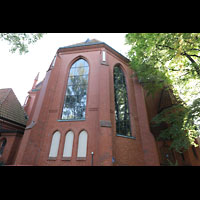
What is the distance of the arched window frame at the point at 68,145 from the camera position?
26.2ft

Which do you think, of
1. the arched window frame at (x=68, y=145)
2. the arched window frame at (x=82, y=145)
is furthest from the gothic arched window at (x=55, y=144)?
the arched window frame at (x=82, y=145)

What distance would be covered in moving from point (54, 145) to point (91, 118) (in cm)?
314

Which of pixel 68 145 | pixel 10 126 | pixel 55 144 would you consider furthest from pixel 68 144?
pixel 10 126

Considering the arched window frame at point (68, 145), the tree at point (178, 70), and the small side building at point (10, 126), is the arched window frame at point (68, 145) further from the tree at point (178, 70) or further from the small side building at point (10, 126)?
the tree at point (178, 70)

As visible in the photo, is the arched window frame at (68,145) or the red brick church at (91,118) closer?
the red brick church at (91,118)

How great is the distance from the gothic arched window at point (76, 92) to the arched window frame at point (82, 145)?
4.32 ft

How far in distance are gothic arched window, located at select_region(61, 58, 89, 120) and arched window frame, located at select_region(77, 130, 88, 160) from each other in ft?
4.32

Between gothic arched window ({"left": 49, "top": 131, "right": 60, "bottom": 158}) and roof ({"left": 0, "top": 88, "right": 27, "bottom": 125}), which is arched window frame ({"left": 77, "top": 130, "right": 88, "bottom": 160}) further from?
roof ({"left": 0, "top": 88, "right": 27, "bottom": 125})
